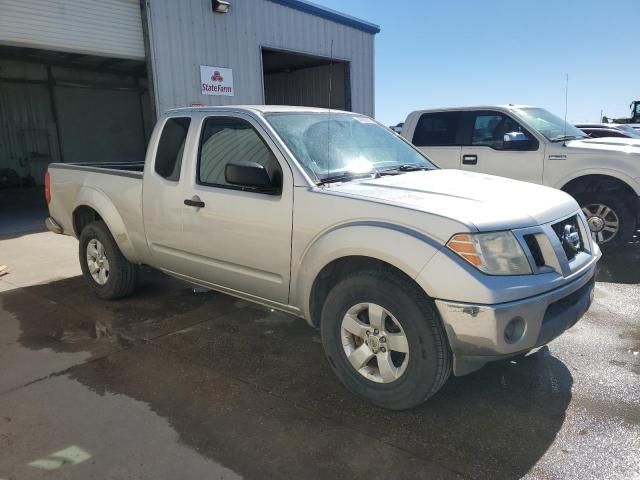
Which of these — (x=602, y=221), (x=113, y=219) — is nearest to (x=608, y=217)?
(x=602, y=221)

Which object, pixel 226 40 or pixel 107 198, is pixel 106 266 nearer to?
pixel 107 198

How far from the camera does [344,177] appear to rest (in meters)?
3.40

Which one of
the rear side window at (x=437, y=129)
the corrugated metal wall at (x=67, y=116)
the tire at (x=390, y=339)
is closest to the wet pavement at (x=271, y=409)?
the tire at (x=390, y=339)

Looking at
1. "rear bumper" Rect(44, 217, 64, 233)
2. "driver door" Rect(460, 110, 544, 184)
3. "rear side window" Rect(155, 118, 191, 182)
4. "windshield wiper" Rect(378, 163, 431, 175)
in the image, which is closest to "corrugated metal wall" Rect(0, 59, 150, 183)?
"rear bumper" Rect(44, 217, 64, 233)

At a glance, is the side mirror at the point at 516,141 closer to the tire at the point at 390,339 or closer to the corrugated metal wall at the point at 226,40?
the tire at the point at 390,339

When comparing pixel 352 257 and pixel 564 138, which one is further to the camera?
pixel 564 138

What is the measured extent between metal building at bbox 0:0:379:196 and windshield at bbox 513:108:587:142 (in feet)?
18.0

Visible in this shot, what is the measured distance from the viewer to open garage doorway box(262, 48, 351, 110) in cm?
1652

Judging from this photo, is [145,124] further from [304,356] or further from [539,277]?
[539,277]

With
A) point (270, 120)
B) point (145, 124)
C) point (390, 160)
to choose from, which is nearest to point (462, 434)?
point (390, 160)

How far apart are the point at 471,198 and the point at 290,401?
164 centimetres

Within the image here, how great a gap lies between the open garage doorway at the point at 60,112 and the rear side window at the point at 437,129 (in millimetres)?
10938

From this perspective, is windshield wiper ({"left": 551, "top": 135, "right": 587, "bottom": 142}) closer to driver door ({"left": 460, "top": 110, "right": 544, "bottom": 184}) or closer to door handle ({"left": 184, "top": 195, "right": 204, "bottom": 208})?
driver door ({"left": 460, "top": 110, "right": 544, "bottom": 184})

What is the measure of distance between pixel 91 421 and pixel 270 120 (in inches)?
88.9
